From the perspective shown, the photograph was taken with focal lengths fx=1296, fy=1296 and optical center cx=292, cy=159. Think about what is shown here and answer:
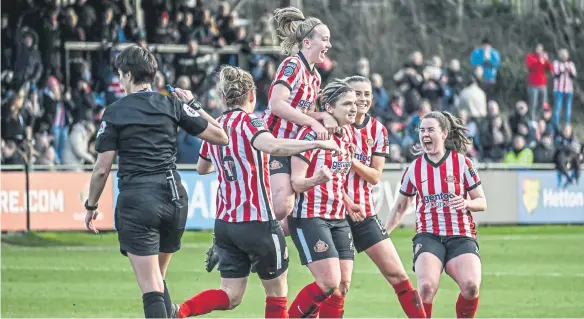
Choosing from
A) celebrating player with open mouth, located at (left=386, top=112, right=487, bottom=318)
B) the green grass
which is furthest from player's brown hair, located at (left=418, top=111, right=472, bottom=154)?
the green grass

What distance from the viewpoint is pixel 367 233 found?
10.3 meters

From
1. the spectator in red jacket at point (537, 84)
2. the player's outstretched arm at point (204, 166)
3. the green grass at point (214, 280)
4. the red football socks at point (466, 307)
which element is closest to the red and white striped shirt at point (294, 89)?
the player's outstretched arm at point (204, 166)

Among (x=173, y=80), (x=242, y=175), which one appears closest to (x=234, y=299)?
(x=242, y=175)

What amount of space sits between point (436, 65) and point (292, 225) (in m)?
17.9

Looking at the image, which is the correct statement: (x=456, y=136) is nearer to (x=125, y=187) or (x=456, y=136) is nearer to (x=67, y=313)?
(x=125, y=187)

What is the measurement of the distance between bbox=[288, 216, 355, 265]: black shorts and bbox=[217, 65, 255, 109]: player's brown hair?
3.70ft

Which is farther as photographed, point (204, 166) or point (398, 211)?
point (398, 211)

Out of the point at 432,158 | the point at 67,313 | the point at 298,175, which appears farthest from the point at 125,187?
the point at 67,313

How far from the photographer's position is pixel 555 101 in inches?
1176

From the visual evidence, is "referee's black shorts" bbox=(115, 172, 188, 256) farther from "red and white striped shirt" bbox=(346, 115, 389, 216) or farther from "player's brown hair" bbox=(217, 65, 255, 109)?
"red and white striped shirt" bbox=(346, 115, 389, 216)

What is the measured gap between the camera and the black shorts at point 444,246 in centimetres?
1020

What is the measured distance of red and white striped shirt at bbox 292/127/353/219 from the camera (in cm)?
990

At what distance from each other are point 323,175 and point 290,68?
3.69 ft

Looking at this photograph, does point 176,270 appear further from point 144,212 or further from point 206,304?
point 144,212
